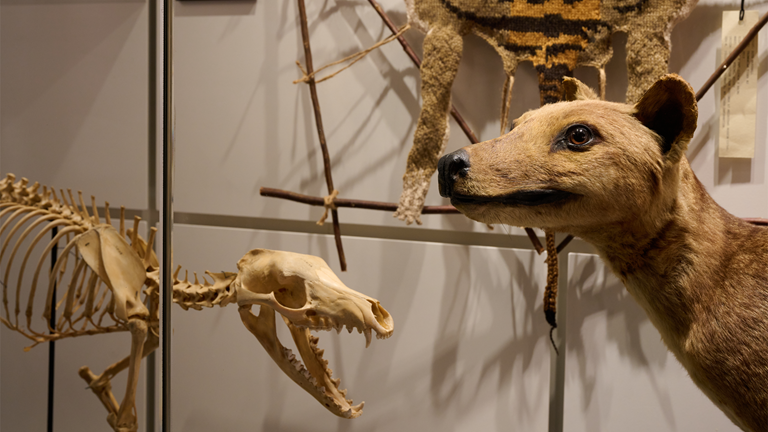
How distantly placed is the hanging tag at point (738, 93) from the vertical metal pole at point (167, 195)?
1.01 metres


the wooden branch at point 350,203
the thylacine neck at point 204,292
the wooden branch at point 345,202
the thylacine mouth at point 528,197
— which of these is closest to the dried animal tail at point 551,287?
the wooden branch at point 350,203

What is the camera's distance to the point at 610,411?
1.16m

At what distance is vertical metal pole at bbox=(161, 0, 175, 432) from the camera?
494 millimetres

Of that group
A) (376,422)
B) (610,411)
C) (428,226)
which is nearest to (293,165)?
(428,226)

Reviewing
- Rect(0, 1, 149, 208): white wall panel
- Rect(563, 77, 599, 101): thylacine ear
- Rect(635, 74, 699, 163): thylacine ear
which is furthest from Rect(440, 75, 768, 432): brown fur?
Rect(0, 1, 149, 208): white wall panel

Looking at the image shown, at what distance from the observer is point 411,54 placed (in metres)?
1.19

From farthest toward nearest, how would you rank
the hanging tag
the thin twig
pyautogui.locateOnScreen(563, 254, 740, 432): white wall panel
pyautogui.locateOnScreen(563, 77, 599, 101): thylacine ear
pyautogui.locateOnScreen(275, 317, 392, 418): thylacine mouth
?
1. the thin twig
2. pyautogui.locateOnScreen(563, 254, 740, 432): white wall panel
3. the hanging tag
4. pyautogui.locateOnScreen(275, 317, 392, 418): thylacine mouth
5. pyautogui.locateOnScreen(563, 77, 599, 101): thylacine ear

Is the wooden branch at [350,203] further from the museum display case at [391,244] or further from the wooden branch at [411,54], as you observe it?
the wooden branch at [411,54]

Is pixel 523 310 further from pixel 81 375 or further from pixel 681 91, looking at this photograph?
pixel 81 375

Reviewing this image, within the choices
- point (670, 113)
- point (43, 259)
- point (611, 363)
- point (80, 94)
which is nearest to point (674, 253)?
point (670, 113)

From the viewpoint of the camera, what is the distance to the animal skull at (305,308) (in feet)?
2.53

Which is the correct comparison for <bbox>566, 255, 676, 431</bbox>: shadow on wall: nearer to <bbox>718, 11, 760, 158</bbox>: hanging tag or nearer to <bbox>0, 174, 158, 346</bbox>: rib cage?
<bbox>718, 11, 760, 158</bbox>: hanging tag

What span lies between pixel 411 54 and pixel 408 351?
2.33 ft

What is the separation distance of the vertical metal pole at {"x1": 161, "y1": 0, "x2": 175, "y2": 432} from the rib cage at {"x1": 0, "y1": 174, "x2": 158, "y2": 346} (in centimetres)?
13
